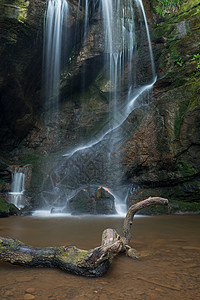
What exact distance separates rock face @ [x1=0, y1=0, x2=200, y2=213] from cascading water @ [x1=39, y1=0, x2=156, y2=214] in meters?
0.09

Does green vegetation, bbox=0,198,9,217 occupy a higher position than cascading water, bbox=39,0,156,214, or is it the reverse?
cascading water, bbox=39,0,156,214

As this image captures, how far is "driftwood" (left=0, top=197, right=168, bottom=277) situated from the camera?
1857 millimetres

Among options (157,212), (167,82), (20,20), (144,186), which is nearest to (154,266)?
(157,212)

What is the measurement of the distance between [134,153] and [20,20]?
297 inches

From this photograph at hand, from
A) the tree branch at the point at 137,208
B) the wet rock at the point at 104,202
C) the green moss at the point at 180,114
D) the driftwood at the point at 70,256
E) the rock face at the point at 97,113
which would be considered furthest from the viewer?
the green moss at the point at 180,114

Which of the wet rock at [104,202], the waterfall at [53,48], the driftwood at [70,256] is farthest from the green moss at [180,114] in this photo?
the waterfall at [53,48]

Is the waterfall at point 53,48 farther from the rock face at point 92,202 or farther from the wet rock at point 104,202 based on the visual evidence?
the wet rock at point 104,202

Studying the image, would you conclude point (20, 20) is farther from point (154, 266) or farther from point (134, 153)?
point (154, 266)

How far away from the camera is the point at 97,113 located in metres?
13.1

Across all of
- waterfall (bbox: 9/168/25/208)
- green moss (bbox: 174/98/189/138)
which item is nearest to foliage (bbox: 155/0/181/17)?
green moss (bbox: 174/98/189/138)

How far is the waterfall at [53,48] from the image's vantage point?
10447 millimetres

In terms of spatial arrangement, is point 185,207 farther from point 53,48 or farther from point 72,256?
point 53,48

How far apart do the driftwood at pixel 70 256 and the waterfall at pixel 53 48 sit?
1088 cm

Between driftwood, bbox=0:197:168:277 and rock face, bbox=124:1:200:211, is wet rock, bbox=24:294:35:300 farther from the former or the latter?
rock face, bbox=124:1:200:211
